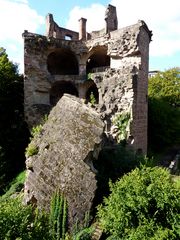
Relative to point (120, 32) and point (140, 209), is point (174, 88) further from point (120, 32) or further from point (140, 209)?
point (140, 209)

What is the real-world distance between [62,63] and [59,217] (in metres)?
19.4

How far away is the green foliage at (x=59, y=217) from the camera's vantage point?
11.7 metres

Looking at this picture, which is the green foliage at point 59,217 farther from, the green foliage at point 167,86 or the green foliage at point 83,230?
the green foliage at point 167,86

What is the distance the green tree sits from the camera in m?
22.5

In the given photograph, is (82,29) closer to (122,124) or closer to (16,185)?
(122,124)

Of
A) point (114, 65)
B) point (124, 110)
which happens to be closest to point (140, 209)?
point (124, 110)

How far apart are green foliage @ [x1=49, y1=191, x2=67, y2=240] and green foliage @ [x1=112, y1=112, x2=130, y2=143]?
8.75 meters

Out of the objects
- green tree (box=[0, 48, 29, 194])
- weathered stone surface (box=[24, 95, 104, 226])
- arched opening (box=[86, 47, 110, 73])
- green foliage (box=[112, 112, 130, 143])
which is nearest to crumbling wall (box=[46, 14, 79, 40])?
arched opening (box=[86, 47, 110, 73])

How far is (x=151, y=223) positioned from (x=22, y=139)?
1559 cm

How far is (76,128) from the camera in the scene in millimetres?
13664

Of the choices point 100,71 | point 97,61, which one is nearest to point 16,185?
point 100,71

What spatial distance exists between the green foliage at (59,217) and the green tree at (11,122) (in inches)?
402

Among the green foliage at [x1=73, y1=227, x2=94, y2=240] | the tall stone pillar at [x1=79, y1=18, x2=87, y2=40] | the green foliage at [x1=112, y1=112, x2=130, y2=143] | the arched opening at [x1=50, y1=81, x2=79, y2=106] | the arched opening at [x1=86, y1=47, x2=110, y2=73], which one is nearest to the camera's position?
the green foliage at [x1=73, y1=227, x2=94, y2=240]

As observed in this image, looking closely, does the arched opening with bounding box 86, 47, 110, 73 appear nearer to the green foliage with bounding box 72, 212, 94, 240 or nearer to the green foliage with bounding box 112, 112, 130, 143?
the green foliage with bounding box 112, 112, 130, 143
